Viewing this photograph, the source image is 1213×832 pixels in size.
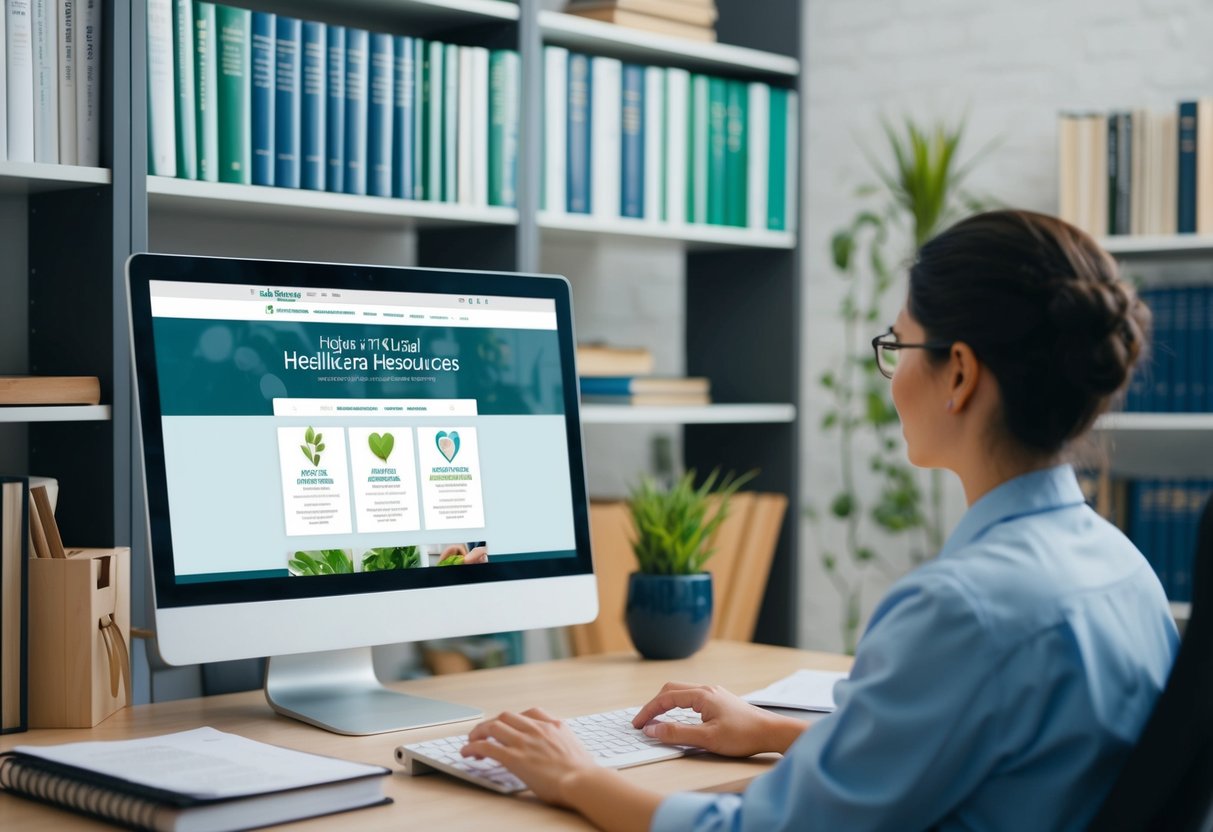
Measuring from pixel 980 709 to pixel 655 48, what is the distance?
1.58 metres

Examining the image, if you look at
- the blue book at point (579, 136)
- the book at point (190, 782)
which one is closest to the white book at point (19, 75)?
the book at point (190, 782)

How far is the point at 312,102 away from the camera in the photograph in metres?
1.92

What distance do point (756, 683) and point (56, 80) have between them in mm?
1173

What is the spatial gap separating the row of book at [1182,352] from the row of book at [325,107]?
1.40 m

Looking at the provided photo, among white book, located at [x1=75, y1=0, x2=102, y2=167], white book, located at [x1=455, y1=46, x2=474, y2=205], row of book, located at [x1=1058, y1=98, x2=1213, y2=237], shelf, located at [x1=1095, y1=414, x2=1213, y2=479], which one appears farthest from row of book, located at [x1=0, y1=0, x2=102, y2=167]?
shelf, located at [x1=1095, y1=414, x2=1213, y2=479]

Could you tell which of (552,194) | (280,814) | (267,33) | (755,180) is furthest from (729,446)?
(280,814)

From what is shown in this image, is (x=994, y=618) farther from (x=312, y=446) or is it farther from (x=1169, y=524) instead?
(x=1169, y=524)

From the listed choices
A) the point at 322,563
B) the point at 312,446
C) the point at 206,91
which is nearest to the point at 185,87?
the point at 206,91

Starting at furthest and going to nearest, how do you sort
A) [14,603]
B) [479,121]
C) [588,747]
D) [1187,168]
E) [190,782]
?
[1187,168] < [479,121] < [14,603] < [588,747] < [190,782]

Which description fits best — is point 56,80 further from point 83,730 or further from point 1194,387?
point 1194,387

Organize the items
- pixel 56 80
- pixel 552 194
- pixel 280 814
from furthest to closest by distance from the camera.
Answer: pixel 552 194, pixel 56 80, pixel 280 814

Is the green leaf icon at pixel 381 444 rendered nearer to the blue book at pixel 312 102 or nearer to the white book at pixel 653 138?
the blue book at pixel 312 102

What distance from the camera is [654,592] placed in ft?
6.26

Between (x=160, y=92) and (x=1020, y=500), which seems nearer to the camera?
(x=1020, y=500)
